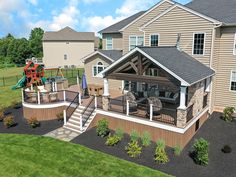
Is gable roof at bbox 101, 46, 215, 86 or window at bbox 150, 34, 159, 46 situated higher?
window at bbox 150, 34, 159, 46

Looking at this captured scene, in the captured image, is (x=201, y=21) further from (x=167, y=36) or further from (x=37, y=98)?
(x=37, y=98)

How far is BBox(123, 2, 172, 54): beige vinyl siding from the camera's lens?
17.6 m

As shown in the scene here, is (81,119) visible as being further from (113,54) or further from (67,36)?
(67,36)

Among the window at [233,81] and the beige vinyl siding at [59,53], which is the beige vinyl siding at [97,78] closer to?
the window at [233,81]

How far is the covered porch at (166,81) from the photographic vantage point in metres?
11.3

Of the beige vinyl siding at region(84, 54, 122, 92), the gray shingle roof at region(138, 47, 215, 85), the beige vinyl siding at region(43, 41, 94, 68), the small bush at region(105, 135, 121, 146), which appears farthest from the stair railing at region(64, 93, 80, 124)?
the beige vinyl siding at region(43, 41, 94, 68)

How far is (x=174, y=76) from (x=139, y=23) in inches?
393

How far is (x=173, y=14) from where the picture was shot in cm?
1586

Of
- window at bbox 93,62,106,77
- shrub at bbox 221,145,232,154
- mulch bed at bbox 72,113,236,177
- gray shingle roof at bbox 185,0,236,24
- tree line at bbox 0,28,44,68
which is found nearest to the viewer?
mulch bed at bbox 72,113,236,177

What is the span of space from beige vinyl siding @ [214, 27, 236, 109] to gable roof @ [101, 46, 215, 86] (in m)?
1.28

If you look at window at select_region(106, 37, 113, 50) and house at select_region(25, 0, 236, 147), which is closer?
house at select_region(25, 0, 236, 147)

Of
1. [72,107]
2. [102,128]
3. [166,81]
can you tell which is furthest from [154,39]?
[102,128]

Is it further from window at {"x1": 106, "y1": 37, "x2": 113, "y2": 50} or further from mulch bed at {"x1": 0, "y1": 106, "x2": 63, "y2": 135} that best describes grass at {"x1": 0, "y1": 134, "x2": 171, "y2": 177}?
window at {"x1": 106, "y1": 37, "x2": 113, "y2": 50}

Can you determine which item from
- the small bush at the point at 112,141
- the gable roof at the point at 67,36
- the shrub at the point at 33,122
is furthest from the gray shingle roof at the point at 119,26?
the gable roof at the point at 67,36
